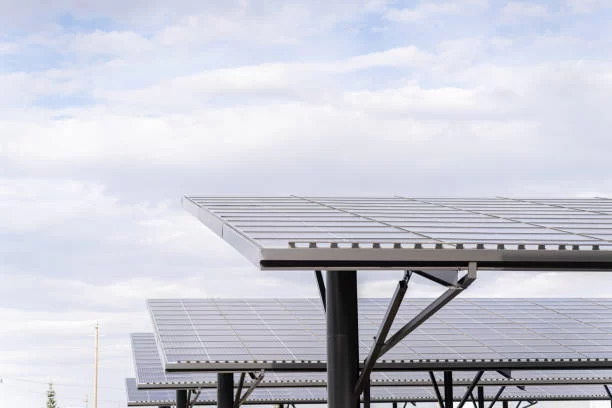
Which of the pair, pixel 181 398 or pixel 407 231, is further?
pixel 181 398

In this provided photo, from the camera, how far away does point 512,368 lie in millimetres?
20781

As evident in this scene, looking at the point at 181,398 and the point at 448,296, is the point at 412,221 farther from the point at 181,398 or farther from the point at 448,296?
the point at 181,398

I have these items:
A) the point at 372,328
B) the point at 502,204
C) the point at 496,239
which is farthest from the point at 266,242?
the point at 372,328

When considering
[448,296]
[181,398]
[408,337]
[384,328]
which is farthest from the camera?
[181,398]

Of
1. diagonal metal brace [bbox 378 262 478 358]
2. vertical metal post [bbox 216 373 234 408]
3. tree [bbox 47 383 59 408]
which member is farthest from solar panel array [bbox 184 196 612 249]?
tree [bbox 47 383 59 408]

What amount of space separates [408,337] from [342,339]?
28.3ft

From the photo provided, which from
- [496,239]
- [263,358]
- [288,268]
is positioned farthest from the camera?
[263,358]

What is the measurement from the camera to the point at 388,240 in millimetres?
11359

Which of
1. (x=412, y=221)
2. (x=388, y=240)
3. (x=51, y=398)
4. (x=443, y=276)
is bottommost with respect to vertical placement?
(x=51, y=398)

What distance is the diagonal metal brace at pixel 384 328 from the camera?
1277 cm

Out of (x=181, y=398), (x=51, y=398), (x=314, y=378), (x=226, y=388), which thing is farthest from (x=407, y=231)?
(x=51, y=398)

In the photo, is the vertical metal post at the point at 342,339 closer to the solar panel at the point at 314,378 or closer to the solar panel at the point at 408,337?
the solar panel at the point at 408,337

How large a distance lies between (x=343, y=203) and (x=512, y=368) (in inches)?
235

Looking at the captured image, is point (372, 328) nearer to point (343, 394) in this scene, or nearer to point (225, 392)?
point (225, 392)
